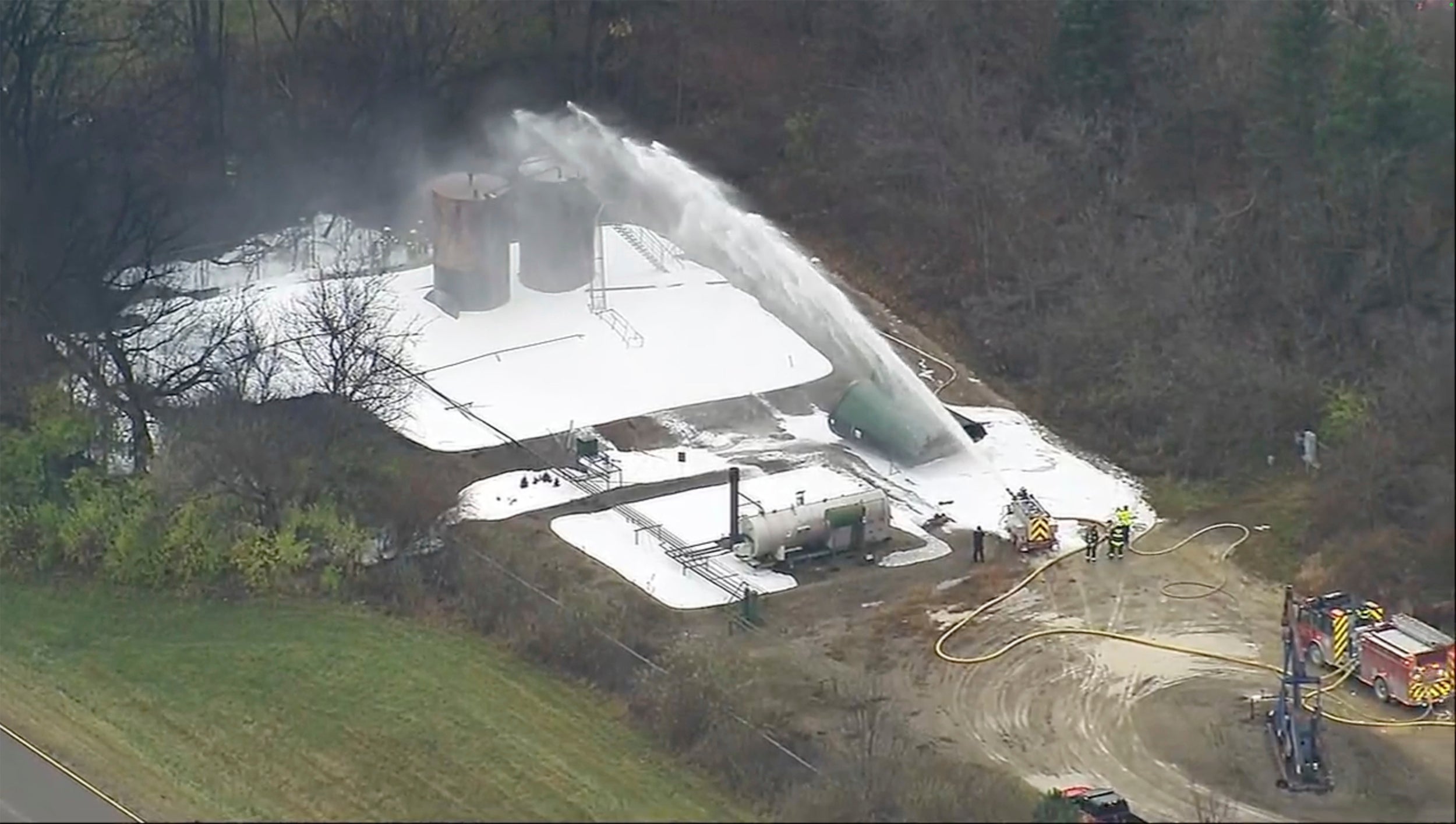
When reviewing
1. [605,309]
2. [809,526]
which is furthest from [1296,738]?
[605,309]

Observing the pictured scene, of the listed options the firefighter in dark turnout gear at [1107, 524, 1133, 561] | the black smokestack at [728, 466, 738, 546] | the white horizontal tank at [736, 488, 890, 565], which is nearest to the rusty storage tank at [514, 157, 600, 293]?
the black smokestack at [728, 466, 738, 546]

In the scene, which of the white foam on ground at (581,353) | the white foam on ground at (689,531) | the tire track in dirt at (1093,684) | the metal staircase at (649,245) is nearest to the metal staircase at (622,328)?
the white foam on ground at (581,353)

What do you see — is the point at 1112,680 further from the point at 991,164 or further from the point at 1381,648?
the point at 991,164

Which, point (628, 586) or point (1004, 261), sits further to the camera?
point (1004, 261)

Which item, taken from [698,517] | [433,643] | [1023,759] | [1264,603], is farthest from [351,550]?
[1264,603]

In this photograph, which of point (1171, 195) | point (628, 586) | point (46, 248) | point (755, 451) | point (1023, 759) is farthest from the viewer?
point (1171, 195)

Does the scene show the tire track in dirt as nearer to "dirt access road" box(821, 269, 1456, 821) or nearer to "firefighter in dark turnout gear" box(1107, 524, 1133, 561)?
"dirt access road" box(821, 269, 1456, 821)

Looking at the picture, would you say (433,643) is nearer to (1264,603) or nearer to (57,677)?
(57,677)
